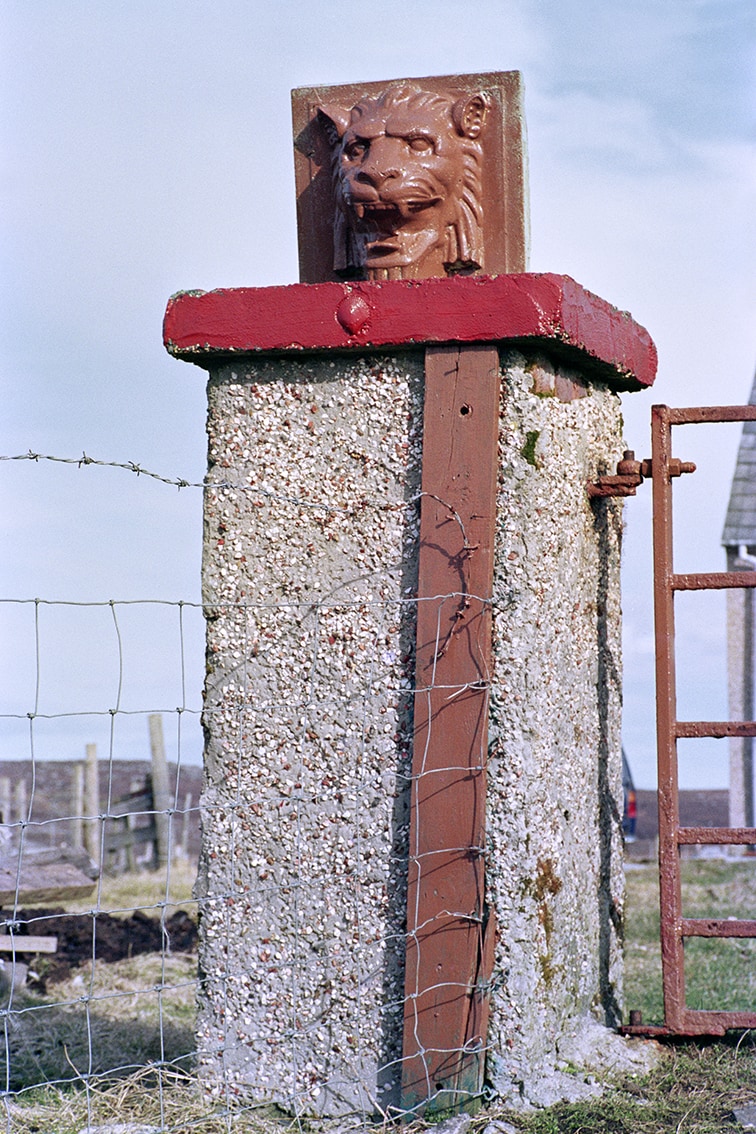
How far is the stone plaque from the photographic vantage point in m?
3.30

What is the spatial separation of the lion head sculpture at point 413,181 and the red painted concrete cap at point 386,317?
0.25 m

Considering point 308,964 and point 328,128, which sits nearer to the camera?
point 308,964

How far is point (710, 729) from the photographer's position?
3590 mm

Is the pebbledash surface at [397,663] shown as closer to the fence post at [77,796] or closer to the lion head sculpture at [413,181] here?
the lion head sculpture at [413,181]

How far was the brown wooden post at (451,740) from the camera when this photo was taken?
2924 millimetres

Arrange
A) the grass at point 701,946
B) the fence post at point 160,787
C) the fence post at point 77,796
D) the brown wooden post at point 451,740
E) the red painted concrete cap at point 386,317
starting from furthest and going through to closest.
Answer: the fence post at point 77,796 < the fence post at point 160,787 < the grass at point 701,946 < the red painted concrete cap at point 386,317 < the brown wooden post at point 451,740

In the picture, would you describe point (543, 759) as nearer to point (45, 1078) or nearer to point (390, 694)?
point (390, 694)

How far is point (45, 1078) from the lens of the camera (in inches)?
141

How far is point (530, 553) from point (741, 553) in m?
8.38

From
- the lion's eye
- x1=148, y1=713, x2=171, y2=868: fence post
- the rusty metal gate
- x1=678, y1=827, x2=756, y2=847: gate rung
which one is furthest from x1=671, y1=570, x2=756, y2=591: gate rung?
x1=148, y1=713, x2=171, y2=868: fence post

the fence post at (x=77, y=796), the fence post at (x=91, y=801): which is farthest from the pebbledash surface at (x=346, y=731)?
the fence post at (x=77, y=796)

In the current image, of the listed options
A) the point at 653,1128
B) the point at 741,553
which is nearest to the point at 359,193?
the point at 653,1128

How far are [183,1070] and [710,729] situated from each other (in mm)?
1821

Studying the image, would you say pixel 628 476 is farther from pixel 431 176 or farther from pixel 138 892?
pixel 138 892
